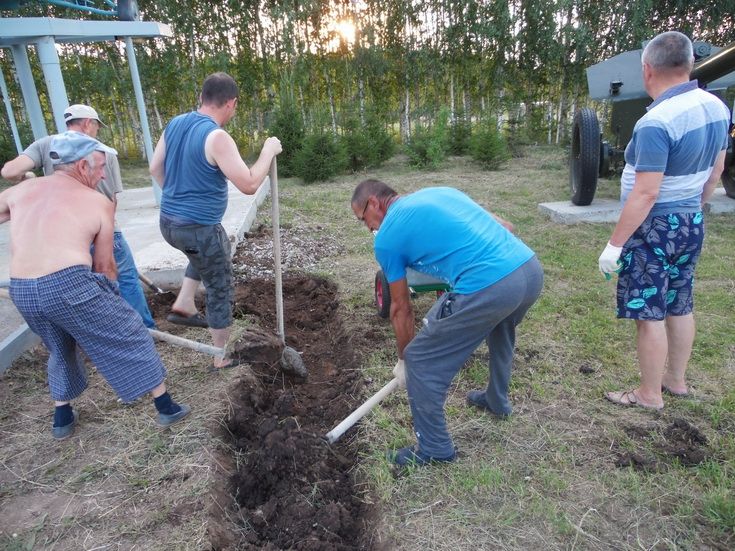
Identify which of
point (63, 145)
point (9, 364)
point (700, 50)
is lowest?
point (9, 364)

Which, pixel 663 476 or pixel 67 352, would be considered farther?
pixel 67 352

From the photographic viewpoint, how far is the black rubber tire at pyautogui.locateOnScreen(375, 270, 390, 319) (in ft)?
12.9

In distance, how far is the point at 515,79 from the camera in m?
13.0

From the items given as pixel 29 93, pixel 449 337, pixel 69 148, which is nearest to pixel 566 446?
pixel 449 337

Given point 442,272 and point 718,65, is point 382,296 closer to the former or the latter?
point 442,272

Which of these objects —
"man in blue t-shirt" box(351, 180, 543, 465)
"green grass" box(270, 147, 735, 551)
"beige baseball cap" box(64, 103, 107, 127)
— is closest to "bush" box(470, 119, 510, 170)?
"green grass" box(270, 147, 735, 551)

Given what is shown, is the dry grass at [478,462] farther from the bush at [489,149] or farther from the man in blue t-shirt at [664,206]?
the bush at [489,149]

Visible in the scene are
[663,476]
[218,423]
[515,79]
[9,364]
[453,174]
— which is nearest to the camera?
[663,476]

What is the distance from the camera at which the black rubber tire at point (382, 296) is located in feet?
12.9

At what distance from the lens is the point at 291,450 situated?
2.62 meters

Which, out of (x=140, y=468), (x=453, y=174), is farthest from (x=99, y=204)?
(x=453, y=174)

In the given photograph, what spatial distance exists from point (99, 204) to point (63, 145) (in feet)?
1.02

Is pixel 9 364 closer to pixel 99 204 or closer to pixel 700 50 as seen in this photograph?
pixel 99 204

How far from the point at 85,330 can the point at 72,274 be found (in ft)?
0.93
